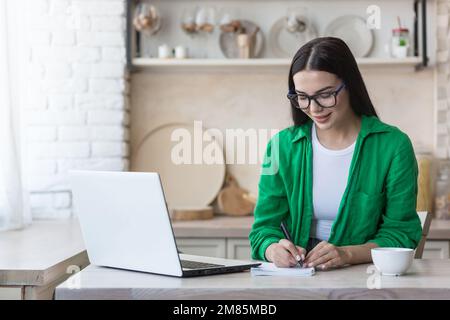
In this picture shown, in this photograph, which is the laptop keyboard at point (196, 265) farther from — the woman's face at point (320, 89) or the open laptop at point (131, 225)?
the woman's face at point (320, 89)

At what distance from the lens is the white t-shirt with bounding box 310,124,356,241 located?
1.94m

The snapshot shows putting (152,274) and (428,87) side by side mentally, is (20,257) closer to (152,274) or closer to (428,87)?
(152,274)

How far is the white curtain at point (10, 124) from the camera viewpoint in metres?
2.81

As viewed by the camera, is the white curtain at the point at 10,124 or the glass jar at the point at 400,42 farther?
the glass jar at the point at 400,42

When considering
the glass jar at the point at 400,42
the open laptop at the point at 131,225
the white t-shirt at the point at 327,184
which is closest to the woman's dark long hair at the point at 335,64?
the white t-shirt at the point at 327,184

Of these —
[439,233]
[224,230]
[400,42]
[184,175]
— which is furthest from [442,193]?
[184,175]

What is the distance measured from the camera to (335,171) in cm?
195

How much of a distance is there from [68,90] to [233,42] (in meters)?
0.79

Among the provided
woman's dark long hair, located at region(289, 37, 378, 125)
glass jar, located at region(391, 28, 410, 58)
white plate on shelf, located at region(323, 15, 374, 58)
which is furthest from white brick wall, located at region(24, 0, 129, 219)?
woman's dark long hair, located at region(289, 37, 378, 125)

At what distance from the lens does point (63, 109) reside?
3260 mm

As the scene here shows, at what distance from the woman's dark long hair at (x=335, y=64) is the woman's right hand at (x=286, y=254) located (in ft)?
1.42

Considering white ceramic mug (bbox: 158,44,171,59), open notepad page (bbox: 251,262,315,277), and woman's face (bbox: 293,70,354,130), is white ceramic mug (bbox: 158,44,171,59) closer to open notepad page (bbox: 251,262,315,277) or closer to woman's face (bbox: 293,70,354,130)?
woman's face (bbox: 293,70,354,130)

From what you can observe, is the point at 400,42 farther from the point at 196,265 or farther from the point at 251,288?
the point at 251,288

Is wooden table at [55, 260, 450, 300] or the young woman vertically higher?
the young woman
